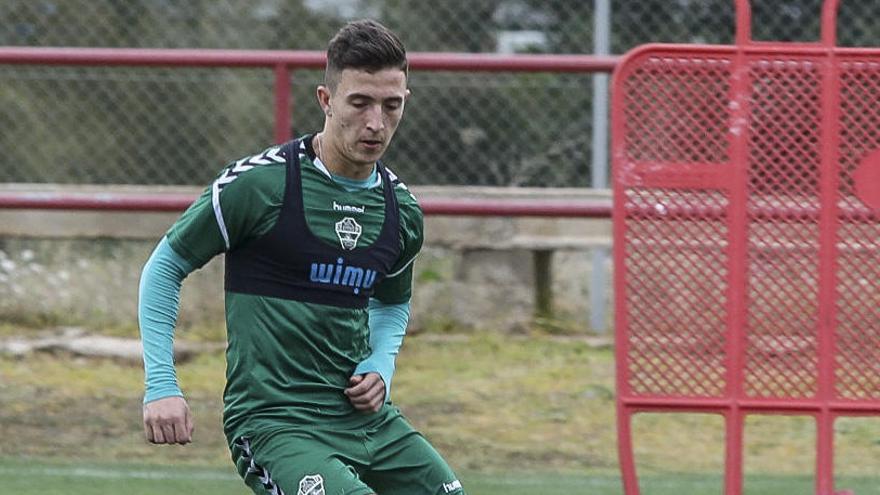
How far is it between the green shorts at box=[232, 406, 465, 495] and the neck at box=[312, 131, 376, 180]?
1.80ft

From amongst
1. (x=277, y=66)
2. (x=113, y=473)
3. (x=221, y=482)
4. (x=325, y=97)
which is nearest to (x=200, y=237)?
(x=325, y=97)

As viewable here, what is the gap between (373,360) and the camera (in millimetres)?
3957

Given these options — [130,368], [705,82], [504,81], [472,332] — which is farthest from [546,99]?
[705,82]

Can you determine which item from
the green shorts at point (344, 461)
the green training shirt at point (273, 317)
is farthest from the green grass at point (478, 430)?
the green training shirt at point (273, 317)

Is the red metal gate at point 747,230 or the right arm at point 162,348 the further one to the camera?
the red metal gate at point 747,230

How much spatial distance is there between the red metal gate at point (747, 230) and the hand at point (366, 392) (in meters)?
1.31

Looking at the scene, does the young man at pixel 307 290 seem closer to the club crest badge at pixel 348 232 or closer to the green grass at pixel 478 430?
the club crest badge at pixel 348 232

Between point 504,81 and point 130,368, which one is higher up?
point 504,81

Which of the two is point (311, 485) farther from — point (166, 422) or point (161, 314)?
point (161, 314)

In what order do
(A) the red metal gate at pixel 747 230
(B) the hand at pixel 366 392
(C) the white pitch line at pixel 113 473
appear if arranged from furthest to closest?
1. (C) the white pitch line at pixel 113 473
2. (A) the red metal gate at pixel 747 230
3. (B) the hand at pixel 366 392

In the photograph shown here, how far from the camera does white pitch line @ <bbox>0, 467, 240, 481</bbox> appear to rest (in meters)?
6.15

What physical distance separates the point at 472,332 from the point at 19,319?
2.31 metres

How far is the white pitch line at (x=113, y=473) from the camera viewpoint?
6.15m

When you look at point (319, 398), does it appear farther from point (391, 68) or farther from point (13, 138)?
point (13, 138)
